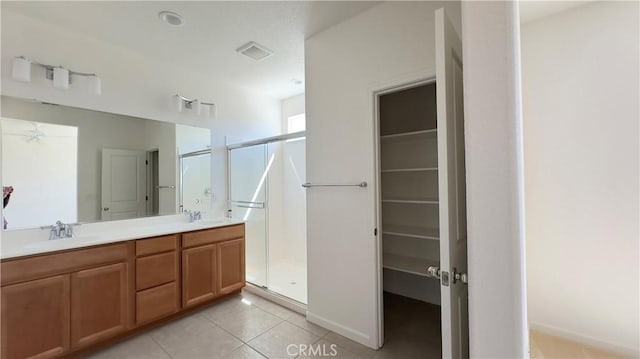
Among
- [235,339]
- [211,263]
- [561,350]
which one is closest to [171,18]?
[211,263]

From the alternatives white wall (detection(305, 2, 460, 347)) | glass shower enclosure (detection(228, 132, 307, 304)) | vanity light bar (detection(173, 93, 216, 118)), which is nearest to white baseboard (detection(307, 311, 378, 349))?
white wall (detection(305, 2, 460, 347))

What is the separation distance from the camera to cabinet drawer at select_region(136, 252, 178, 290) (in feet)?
7.49

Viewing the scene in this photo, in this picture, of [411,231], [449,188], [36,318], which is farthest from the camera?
[411,231]

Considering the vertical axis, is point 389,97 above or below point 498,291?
above

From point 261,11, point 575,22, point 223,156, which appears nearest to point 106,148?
point 223,156

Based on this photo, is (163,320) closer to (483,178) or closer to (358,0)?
(483,178)

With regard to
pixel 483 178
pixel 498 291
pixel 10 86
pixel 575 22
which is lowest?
pixel 498 291

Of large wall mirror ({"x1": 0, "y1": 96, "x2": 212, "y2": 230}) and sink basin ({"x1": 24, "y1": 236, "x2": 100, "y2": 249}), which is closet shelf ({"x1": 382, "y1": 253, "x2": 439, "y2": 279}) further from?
sink basin ({"x1": 24, "y1": 236, "x2": 100, "y2": 249})

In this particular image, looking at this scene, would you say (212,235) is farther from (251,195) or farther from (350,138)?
(350,138)

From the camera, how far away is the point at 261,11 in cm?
211

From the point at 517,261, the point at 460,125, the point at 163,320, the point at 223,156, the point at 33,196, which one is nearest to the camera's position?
the point at 517,261

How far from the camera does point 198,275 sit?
8.75 feet

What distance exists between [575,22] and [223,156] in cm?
378

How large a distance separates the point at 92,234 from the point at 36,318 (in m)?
0.82
